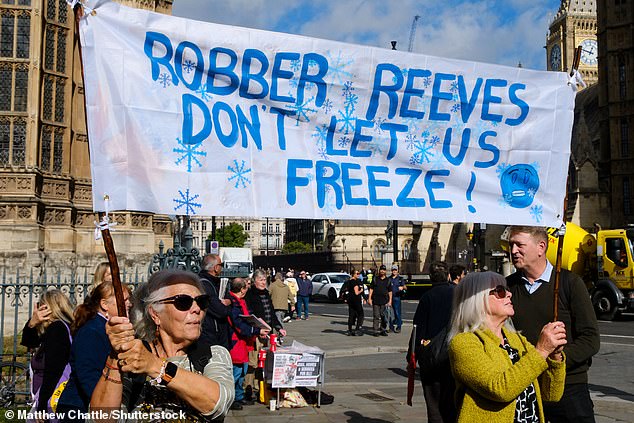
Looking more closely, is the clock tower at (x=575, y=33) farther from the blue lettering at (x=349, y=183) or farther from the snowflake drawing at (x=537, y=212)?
the blue lettering at (x=349, y=183)

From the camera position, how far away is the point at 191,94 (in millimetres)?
4219

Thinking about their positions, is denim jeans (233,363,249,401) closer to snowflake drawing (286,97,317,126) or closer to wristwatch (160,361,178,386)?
snowflake drawing (286,97,317,126)

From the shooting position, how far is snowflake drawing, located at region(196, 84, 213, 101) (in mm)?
4258

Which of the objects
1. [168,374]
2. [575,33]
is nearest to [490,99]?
[168,374]

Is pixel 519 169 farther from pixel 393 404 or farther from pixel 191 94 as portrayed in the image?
pixel 393 404

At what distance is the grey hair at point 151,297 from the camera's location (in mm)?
3127

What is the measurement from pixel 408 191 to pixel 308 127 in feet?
2.69

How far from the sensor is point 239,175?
432 centimetres

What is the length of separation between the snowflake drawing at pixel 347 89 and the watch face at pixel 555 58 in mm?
134844

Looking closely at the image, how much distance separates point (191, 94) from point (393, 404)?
6.04 m

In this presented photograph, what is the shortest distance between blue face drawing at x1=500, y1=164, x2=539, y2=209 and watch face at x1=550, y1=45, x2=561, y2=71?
13425cm

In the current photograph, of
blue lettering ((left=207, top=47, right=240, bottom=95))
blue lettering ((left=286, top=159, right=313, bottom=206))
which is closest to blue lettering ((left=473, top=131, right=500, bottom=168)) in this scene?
blue lettering ((left=286, top=159, right=313, bottom=206))

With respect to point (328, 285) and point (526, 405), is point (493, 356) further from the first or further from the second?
point (328, 285)

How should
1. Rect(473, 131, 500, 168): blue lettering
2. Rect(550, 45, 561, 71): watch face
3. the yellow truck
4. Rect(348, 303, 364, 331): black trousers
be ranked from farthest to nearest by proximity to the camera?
Rect(550, 45, 561, 71): watch face < the yellow truck < Rect(348, 303, 364, 331): black trousers < Rect(473, 131, 500, 168): blue lettering
